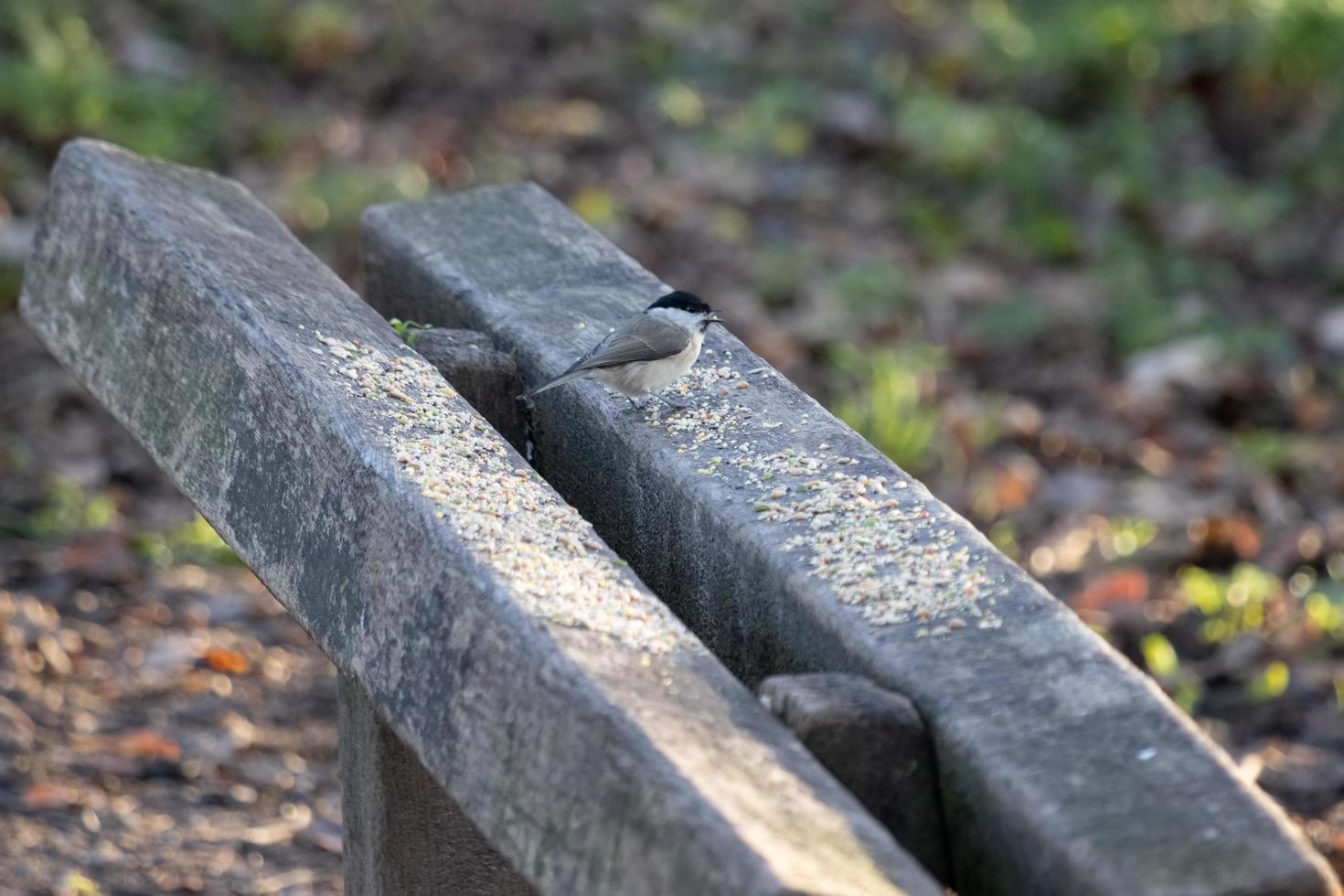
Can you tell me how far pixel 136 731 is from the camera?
424 cm

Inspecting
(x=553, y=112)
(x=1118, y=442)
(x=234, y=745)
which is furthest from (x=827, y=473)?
(x=553, y=112)

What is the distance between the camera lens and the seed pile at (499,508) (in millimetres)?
2191

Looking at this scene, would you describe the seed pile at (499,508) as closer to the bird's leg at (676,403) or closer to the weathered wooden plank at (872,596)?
the weathered wooden plank at (872,596)

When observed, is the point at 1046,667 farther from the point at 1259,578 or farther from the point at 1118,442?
the point at 1118,442

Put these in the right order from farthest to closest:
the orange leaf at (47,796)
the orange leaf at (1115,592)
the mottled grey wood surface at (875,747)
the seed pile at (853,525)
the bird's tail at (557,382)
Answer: the orange leaf at (1115,592), the orange leaf at (47,796), the bird's tail at (557,382), the seed pile at (853,525), the mottled grey wood surface at (875,747)

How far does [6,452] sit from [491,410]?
2.94 meters

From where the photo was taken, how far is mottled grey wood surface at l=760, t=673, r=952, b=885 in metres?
2.07

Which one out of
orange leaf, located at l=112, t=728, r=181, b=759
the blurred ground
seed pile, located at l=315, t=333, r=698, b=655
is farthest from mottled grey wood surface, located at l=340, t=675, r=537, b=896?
orange leaf, located at l=112, t=728, r=181, b=759

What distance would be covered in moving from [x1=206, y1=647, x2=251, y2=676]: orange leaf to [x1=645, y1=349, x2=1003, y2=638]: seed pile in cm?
208

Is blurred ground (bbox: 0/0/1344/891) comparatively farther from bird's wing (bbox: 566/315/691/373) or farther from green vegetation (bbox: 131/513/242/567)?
bird's wing (bbox: 566/315/691/373)

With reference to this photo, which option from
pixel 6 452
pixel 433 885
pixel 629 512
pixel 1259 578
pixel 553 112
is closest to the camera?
pixel 433 885

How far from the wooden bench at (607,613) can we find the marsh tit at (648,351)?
59 mm

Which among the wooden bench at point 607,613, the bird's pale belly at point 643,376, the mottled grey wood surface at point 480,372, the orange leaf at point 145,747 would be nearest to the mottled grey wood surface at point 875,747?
the wooden bench at point 607,613

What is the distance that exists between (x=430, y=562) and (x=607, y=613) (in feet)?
0.83
